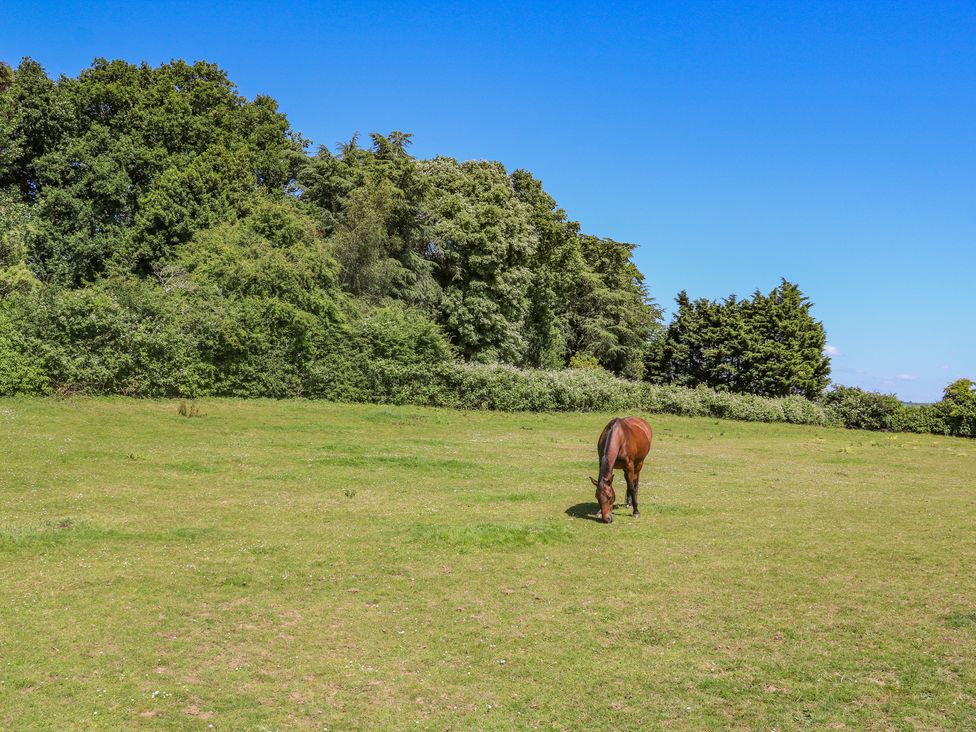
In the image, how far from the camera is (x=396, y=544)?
43.7ft

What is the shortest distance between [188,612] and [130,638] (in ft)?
3.26

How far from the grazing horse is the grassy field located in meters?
0.64

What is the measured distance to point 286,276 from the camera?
→ 39000 millimetres

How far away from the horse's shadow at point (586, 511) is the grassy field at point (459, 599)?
99 millimetres

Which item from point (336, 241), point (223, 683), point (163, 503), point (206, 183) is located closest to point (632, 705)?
point (223, 683)

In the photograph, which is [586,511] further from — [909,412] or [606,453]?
[909,412]

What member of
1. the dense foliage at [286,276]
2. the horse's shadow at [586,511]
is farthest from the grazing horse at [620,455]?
the dense foliage at [286,276]

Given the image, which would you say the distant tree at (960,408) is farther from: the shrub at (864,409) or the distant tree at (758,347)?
the distant tree at (758,347)

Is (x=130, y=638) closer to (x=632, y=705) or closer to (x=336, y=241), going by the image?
(x=632, y=705)

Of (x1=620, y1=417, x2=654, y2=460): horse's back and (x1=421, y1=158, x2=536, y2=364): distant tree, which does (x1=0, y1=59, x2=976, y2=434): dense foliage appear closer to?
(x1=421, y1=158, x2=536, y2=364): distant tree

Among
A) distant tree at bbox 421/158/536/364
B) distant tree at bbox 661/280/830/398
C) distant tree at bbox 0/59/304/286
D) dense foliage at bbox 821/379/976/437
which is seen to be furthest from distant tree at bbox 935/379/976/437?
distant tree at bbox 0/59/304/286

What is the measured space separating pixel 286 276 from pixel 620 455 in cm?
2797

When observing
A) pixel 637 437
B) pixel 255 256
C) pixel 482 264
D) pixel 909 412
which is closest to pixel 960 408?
pixel 909 412

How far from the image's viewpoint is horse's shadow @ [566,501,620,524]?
16052 millimetres
